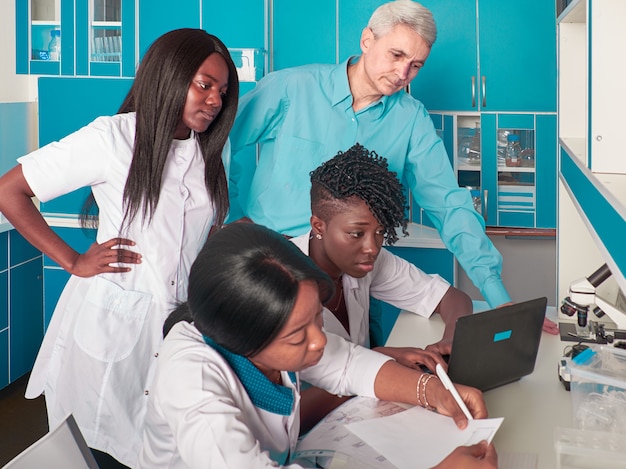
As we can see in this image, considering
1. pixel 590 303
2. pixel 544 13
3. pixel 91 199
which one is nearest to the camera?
pixel 590 303

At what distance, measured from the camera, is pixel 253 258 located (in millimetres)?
1306

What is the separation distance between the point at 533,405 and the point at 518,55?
2.55 m

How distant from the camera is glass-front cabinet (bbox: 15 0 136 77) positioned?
4270mm

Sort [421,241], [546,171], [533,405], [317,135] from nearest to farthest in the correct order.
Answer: [533,405] < [317,135] < [421,241] < [546,171]

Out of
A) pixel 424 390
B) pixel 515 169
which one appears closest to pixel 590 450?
pixel 424 390

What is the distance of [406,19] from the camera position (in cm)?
229

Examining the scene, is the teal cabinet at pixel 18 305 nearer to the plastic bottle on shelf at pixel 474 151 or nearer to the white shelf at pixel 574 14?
the plastic bottle on shelf at pixel 474 151

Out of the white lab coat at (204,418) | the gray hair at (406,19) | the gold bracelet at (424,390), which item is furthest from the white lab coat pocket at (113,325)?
the gray hair at (406,19)

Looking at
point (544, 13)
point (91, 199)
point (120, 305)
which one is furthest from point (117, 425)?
point (544, 13)

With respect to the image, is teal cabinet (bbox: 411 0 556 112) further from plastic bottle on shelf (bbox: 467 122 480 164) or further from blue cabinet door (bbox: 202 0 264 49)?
blue cabinet door (bbox: 202 0 264 49)

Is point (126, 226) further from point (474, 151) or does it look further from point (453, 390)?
point (474, 151)

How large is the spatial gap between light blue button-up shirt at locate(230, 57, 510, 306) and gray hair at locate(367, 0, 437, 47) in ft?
0.71

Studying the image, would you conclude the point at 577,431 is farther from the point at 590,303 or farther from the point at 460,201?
the point at 460,201

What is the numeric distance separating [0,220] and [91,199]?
1612 millimetres
